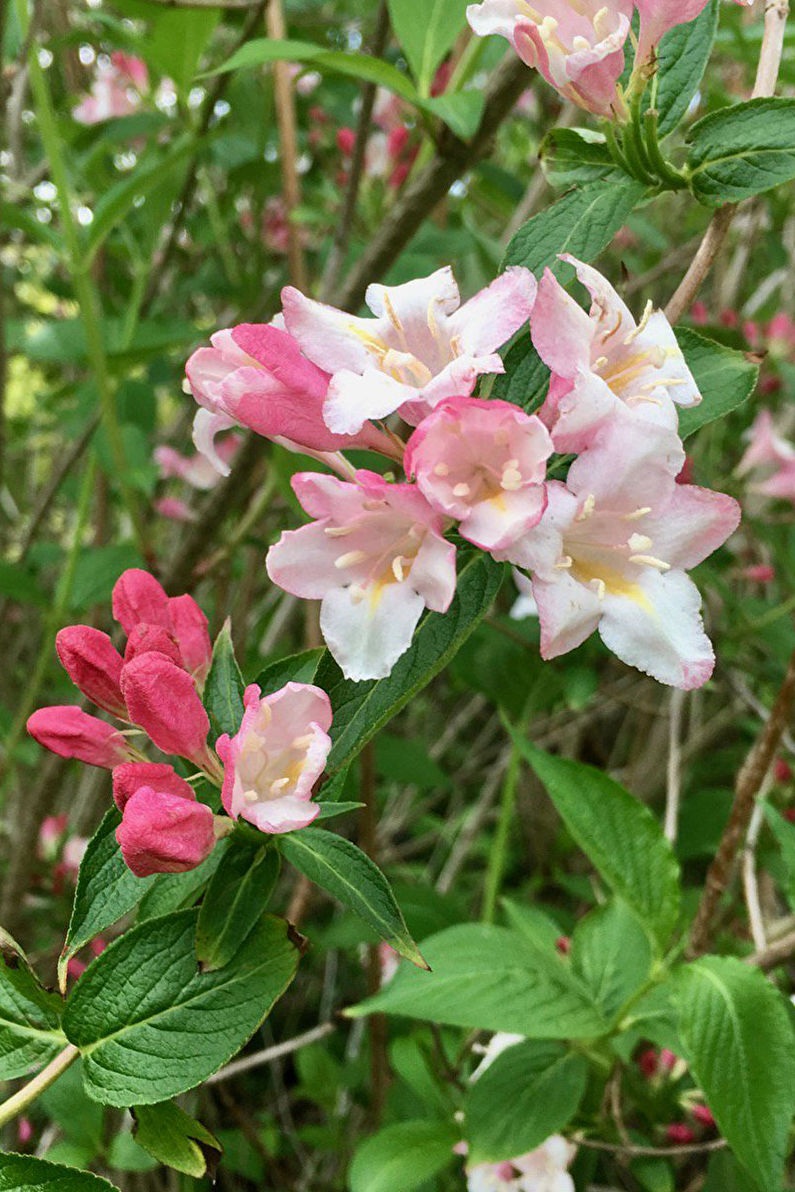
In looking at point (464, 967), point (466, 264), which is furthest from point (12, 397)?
point (464, 967)

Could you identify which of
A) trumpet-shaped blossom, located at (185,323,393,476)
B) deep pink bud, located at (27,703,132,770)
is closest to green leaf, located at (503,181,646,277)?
trumpet-shaped blossom, located at (185,323,393,476)

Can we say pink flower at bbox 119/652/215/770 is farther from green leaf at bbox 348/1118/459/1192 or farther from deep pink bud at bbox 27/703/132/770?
green leaf at bbox 348/1118/459/1192

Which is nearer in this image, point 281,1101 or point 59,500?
point 281,1101

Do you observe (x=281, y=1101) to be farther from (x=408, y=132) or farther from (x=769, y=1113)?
(x=408, y=132)

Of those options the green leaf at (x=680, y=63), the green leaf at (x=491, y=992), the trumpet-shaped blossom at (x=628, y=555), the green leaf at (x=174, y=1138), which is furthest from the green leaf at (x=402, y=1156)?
the green leaf at (x=680, y=63)

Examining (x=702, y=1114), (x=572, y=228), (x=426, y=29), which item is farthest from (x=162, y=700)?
(x=702, y=1114)
